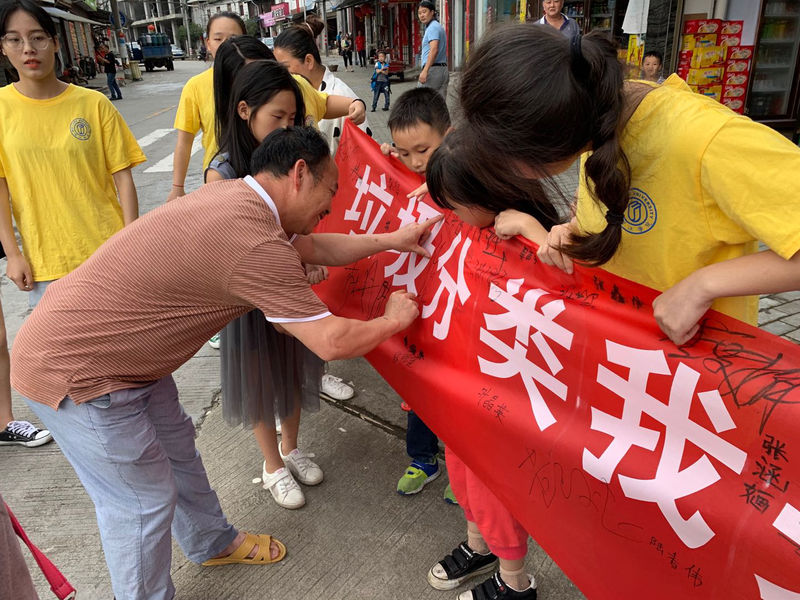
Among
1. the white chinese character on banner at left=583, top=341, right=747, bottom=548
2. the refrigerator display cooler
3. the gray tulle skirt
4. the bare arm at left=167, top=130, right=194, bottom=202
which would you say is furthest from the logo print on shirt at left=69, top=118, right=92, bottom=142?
the refrigerator display cooler

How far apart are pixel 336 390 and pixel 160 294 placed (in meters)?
1.68

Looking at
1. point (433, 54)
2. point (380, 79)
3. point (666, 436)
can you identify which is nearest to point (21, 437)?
point (666, 436)

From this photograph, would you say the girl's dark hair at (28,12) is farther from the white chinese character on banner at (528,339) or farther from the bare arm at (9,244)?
the white chinese character on banner at (528,339)

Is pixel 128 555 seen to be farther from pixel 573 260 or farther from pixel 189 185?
pixel 189 185

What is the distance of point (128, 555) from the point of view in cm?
173

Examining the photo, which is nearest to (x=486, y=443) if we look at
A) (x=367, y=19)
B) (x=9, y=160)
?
(x=9, y=160)

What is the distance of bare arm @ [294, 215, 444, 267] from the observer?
1931 mm

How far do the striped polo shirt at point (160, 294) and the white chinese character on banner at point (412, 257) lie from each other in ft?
1.56

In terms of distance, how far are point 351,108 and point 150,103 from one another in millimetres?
18406

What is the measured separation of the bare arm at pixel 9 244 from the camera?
101 inches

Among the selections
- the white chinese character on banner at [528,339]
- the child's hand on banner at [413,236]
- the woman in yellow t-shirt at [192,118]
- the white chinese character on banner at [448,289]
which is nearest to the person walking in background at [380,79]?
the woman in yellow t-shirt at [192,118]

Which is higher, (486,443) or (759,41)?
(759,41)

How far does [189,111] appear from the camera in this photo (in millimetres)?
3254

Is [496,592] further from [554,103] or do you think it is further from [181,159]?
[181,159]
